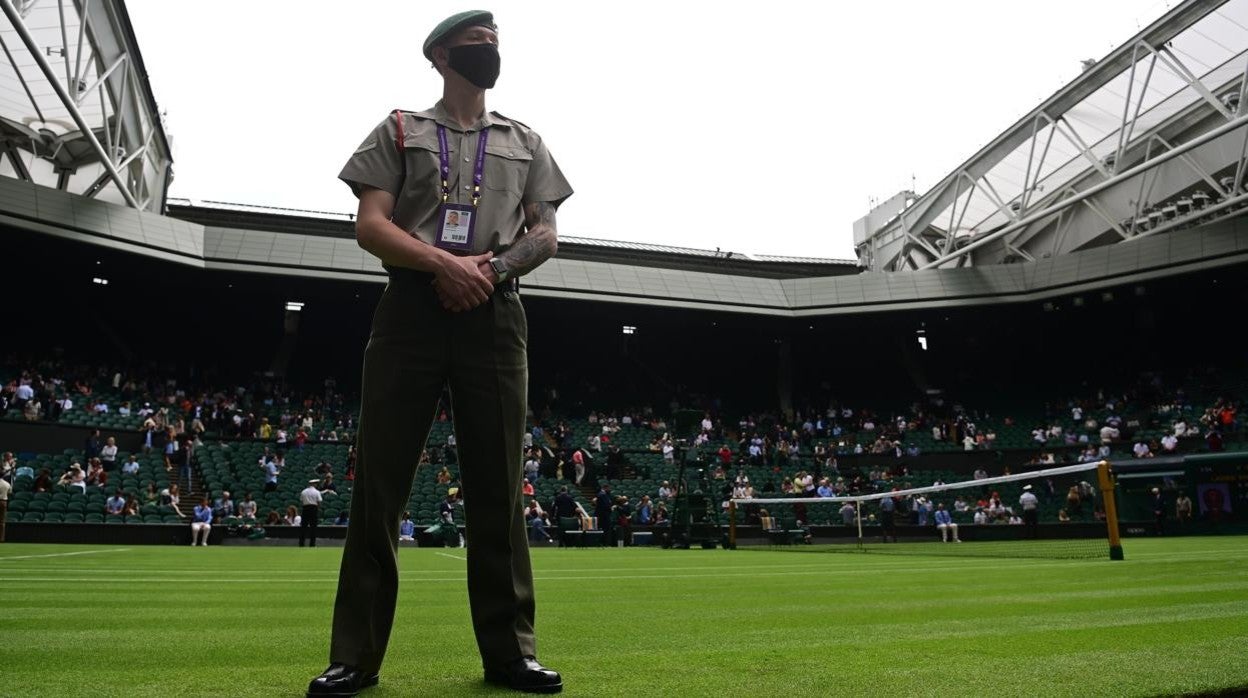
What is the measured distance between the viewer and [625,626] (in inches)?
165

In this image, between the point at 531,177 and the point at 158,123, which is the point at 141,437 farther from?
the point at 531,177

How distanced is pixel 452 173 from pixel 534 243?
356mm

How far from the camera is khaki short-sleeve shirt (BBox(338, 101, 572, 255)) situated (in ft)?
9.14


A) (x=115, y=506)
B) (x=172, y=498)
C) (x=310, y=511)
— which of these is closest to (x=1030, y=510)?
(x=310, y=511)

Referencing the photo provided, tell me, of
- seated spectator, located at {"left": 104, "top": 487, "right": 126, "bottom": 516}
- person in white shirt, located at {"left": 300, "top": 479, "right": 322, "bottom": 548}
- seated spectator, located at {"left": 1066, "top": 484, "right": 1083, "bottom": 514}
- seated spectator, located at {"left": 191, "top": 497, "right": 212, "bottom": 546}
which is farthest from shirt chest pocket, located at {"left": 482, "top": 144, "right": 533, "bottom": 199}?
seated spectator, located at {"left": 104, "top": 487, "right": 126, "bottom": 516}

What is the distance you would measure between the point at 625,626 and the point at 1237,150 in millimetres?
32520

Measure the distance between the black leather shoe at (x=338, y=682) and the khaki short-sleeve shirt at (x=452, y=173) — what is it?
131 cm

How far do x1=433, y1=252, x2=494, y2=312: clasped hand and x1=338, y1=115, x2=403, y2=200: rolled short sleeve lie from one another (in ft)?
1.31

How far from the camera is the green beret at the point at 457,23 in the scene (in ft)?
9.56

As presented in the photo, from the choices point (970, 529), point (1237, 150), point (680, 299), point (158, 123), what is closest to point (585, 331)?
point (680, 299)

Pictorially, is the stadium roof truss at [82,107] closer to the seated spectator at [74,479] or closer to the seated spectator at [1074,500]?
the seated spectator at [74,479]

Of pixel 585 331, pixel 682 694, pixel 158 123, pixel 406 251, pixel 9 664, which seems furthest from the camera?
pixel 585 331

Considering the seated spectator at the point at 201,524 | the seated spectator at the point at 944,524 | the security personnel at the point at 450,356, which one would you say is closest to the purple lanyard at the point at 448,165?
the security personnel at the point at 450,356

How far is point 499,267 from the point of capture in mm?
2730
